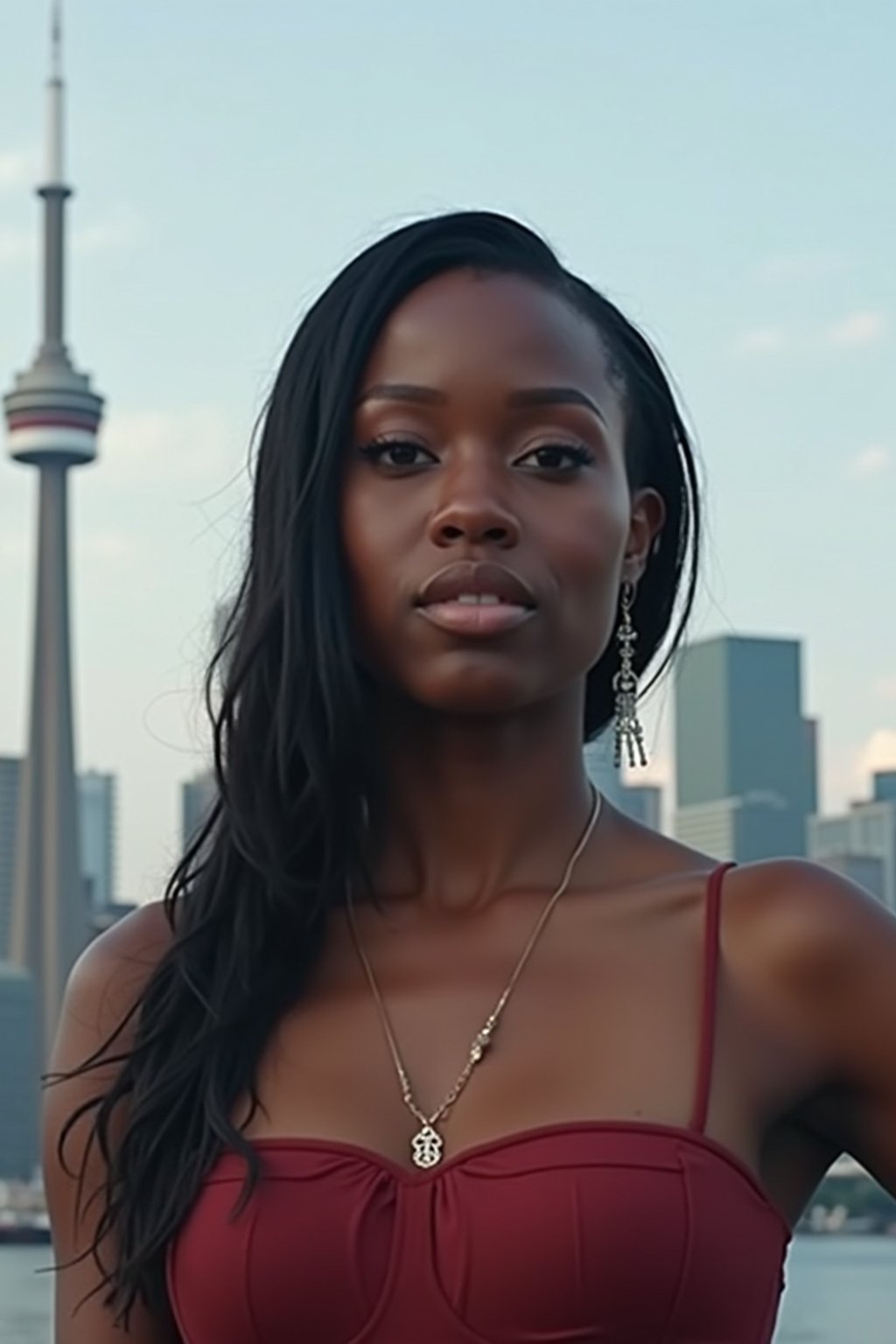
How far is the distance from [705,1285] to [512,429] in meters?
0.63

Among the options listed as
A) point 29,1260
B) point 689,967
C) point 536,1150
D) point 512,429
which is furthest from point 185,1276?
point 29,1260

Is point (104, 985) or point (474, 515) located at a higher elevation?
point (474, 515)

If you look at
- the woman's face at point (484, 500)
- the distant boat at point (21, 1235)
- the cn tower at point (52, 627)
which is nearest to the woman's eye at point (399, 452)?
the woman's face at point (484, 500)

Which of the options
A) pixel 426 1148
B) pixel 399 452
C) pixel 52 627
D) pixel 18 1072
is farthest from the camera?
pixel 18 1072

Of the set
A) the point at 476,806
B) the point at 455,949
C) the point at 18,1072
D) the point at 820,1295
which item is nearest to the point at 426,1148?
the point at 455,949

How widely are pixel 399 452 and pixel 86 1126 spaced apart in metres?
0.56

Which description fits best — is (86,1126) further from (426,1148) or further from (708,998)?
(708,998)

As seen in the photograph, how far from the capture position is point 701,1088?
2.20 metres

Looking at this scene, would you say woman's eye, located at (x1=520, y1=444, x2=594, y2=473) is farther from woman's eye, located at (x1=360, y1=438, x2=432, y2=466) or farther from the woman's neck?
the woman's neck

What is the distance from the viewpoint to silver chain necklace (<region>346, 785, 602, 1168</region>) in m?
2.18

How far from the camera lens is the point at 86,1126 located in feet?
7.68

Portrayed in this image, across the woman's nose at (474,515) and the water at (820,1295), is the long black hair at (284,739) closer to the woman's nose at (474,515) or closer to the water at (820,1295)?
the woman's nose at (474,515)

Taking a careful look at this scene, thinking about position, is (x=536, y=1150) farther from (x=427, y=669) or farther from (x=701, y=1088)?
(x=427, y=669)

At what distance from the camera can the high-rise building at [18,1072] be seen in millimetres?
121562
